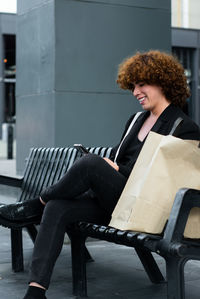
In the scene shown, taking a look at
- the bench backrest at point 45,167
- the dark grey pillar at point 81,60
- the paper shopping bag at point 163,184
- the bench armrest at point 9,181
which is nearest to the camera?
the paper shopping bag at point 163,184

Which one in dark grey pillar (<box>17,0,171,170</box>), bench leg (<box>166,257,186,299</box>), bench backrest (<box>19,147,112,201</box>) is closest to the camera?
bench leg (<box>166,257,186,299</box>)

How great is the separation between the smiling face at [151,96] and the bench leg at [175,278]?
3.64 feet

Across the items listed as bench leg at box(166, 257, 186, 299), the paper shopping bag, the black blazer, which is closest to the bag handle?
the black blazer

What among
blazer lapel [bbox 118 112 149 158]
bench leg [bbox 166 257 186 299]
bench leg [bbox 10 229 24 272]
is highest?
blazer lapel [bbox 118 112 149 158]

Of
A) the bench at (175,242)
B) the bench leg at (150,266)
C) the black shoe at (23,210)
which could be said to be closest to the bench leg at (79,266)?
the black shoe at (23,210)

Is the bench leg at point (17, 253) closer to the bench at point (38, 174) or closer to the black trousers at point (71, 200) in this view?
the bench at point (38, 174)

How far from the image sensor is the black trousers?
3.38 metres

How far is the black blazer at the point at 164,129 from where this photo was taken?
3453 millimetres

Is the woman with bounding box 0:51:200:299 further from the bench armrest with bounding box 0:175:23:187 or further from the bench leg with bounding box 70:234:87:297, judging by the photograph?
the bench armrest with bounding box 0:175:23:187

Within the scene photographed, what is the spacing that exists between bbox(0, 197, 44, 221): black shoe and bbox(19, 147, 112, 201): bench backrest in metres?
0.84

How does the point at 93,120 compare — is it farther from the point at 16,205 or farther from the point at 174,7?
the point at 174,7

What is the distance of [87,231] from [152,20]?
413 cm

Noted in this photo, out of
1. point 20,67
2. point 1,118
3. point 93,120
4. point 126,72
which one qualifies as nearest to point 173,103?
point 126,72

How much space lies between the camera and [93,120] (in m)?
6.89
